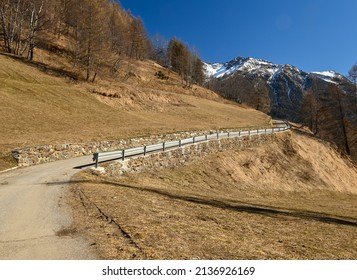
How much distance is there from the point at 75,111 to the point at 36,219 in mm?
27632

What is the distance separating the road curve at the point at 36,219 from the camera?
19.9 ft

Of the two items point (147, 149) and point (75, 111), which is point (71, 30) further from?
point (147, 149)

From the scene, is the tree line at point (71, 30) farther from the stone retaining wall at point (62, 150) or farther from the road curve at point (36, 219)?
the road curve at point (36, 219)

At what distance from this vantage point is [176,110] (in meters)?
52.8

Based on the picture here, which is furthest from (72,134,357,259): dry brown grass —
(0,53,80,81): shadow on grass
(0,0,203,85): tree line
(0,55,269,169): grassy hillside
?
(0,0,203,85): tree line

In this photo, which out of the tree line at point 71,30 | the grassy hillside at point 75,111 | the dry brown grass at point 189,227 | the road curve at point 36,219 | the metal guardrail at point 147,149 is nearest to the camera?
the road curve at point 36,219

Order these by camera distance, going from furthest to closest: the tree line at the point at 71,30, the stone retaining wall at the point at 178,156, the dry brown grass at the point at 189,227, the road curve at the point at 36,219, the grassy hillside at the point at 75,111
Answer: the tree line at the point at 71,30
the grassy hillside at the point at 75,111
the stone retaining wall at the point at 178,156
the dry brown grass at the point at 189,227
the road curve at the point at 36,219

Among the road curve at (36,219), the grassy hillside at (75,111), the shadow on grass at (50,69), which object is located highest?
the shadow on grass at (50,69)

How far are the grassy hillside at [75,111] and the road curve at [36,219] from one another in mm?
5686

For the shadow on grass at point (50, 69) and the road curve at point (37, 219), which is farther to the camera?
the shadow on grass at point (50, 69)

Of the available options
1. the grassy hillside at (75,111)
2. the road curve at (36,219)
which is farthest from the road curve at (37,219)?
the grassy hillside at (75,111)

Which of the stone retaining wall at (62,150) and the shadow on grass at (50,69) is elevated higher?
the shadow on grass at (50,69)

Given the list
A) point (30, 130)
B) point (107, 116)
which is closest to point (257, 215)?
point (30, 130)

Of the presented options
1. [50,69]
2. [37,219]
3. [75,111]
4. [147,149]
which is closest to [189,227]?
[37,219]
